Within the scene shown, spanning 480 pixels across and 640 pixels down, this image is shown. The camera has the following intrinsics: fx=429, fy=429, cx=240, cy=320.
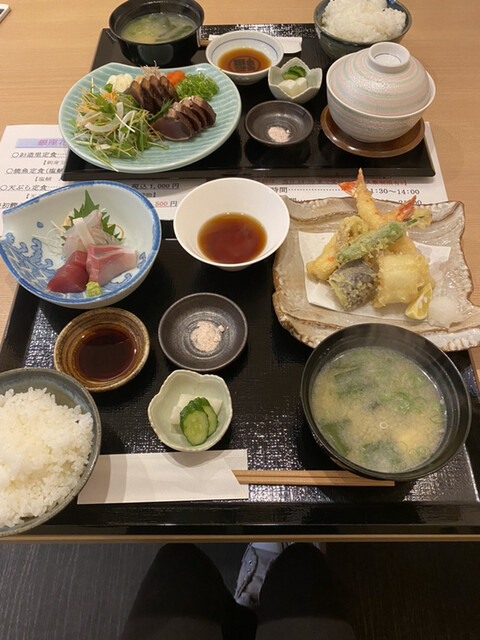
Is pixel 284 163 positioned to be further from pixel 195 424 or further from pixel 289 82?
pixel 195 424

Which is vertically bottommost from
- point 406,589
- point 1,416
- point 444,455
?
point 406,589

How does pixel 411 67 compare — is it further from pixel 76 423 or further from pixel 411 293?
pixel 76 423

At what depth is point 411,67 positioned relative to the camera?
6.16 ft

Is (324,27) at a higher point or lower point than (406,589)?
higher

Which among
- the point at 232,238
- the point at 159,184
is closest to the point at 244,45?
the point at 159,184

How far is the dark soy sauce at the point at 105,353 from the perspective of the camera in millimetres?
1539

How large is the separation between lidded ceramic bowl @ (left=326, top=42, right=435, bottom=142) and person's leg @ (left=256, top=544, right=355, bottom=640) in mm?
1910

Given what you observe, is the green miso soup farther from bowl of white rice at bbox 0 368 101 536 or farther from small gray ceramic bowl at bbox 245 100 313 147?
bowl of white rice at bbox 0 368 101 536

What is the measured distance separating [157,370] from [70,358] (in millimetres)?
312

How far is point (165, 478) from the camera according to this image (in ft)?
4.50

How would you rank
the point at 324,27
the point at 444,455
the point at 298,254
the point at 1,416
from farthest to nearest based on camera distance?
1. the point at 324,27
2. the point at 298,254
3. the point at 1,416
4. the point at 444,455

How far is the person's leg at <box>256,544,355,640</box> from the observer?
1677 mm

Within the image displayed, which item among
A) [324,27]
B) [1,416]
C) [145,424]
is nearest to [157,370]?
[145,424]

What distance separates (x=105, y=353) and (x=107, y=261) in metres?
0.39
